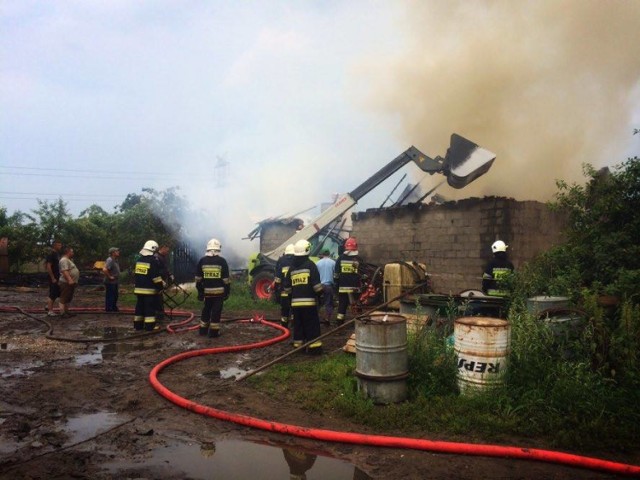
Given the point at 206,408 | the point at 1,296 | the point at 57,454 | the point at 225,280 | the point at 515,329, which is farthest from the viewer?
the point at 1,296

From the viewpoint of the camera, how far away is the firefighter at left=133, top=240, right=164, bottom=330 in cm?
896

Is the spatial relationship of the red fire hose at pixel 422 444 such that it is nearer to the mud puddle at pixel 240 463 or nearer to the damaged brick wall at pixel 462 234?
the mud puddle at pixel 240 463

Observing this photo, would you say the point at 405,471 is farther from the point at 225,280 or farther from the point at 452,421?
the point at 225,280

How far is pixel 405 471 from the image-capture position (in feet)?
11.6

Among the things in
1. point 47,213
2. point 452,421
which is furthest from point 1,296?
point 452,421

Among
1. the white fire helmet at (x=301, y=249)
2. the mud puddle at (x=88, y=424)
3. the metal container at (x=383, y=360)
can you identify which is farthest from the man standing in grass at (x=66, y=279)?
the metal container at (x=383, y=360)

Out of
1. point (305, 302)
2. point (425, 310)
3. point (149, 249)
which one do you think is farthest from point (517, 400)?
point (149, 249)

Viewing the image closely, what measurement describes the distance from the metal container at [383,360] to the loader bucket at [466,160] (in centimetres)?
697

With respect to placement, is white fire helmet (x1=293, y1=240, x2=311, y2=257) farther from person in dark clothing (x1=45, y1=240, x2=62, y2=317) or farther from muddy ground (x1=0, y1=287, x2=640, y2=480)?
person in dark clothing (x1=45, y1=240, x2=62, y2=317)

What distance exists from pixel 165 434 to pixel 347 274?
603 centimetres

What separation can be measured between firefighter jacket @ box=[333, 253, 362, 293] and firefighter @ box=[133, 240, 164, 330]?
3446 mm

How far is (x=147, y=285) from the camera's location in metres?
8.98

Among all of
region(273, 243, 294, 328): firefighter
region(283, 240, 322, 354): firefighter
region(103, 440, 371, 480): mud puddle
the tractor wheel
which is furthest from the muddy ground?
the tractor wheel

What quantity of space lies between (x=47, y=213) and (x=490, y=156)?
19.3 metres
